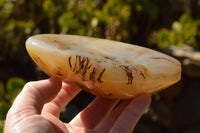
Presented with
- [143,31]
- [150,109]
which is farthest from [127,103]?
[143,31]

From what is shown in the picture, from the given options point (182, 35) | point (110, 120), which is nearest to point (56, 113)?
point (110, 120)

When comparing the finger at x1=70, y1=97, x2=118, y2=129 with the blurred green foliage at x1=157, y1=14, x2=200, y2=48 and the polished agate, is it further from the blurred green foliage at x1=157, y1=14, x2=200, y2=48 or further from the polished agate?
the blurred green foliage at x1=157, y1=14, x2=200, y2=48

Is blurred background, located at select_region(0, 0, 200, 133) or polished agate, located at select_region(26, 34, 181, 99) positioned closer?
polished agate, located at select_region(26, 34, 181, 99)

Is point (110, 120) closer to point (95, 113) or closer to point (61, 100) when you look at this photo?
point (95, 113)

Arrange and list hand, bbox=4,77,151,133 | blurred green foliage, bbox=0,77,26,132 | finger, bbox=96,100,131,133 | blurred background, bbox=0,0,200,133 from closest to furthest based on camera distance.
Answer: hand, bbox=4,77,151,133 < finger, bbox=96,100,131,133 < blurred green foliage, bbox=0,77,26,132 < blurred background, bbox=0,0,200,133

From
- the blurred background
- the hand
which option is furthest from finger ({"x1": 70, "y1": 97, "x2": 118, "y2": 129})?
the blurred background

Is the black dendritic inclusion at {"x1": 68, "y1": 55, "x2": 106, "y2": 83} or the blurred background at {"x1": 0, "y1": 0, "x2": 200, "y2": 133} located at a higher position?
the black dendritic inclusion at {"x1": 68, "y1": 55, "x2": 106, "y2": 83}

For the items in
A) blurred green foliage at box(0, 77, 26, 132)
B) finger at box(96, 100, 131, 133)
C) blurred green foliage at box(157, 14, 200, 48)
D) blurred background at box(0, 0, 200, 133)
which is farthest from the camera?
blurred green foliage at box(157, 14, 200, 48)

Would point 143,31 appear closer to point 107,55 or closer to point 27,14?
point 27,14
